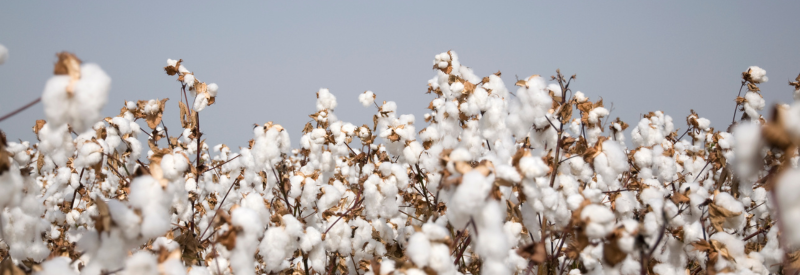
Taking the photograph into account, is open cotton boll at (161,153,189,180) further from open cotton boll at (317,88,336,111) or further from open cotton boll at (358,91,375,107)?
open cotton boll at (358,91,375,107)

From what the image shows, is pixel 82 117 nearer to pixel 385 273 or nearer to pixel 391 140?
pixel 385 273

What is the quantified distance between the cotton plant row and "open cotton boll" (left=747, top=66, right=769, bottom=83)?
0.02 m

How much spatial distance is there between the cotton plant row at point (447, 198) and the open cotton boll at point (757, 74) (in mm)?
15

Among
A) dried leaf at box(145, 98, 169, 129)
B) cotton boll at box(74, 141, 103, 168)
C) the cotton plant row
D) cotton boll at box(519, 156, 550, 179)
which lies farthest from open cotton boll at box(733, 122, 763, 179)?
dried leaf at box(145, 98, 169, 129)

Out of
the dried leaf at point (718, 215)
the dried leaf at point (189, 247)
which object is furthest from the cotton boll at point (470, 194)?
the dried leaf at point (189, 247)

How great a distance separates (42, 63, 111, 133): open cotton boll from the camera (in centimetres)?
124

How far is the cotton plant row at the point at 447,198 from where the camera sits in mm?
1358

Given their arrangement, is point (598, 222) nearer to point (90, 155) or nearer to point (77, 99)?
point (77, 99)

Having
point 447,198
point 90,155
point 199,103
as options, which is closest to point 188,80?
point 199,103

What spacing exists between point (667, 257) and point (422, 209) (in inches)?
66.9

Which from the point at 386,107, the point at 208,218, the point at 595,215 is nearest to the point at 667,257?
the point at 595,215

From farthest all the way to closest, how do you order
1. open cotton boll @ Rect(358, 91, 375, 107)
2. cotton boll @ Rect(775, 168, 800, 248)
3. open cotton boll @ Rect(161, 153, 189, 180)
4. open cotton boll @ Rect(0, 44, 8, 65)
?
1. open cotton boll @ Rect(358, 91, 375, 107)
2. open cotton boll @ Rect(161, 153, 189, 180)
3. open cotton boll @ Rect(0, 44, 8, 65)
4. cotton boll @ Rect(775, 168, 800, 248)

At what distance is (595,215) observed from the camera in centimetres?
142

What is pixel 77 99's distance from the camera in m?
1.25
